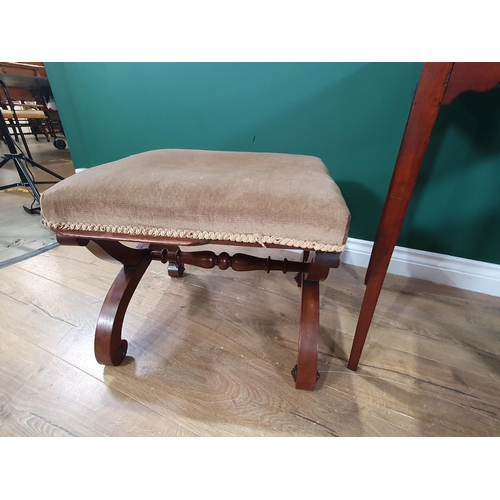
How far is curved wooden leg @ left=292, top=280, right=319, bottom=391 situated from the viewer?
47 centimetres

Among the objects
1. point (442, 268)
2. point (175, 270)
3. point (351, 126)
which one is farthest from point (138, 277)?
point (442, 268)

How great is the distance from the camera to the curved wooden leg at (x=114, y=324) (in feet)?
1.69

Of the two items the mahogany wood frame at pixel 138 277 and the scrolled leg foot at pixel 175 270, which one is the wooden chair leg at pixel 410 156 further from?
the scrolled leg foot at pixel 175 270

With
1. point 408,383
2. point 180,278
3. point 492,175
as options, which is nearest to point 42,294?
point 180,278

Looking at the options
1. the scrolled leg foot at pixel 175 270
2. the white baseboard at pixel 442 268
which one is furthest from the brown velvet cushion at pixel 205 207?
the white baseboard at pixel 442 268

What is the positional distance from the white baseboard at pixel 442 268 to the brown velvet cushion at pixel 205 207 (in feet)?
1.93

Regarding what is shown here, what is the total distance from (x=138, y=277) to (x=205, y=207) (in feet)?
1.11

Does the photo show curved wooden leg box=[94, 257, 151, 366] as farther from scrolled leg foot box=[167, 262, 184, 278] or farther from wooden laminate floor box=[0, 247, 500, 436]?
scrolled leg foot box=[167, 262, 184, 278]

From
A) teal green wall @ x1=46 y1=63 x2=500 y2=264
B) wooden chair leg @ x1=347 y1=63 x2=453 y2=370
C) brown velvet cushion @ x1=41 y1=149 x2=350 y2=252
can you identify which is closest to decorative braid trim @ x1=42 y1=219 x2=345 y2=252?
brown velvet cushion @ x1=41 y1=149 x2=350 y2=252

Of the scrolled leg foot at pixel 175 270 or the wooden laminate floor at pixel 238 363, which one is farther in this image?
the scrolled leg foot at pixel 175 270

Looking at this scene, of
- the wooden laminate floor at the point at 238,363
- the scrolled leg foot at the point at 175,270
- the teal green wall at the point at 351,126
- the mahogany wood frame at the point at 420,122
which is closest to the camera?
the mahogany wood frame at the point at 420,122

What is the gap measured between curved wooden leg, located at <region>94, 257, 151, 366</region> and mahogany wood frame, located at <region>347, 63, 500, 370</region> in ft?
1.59
